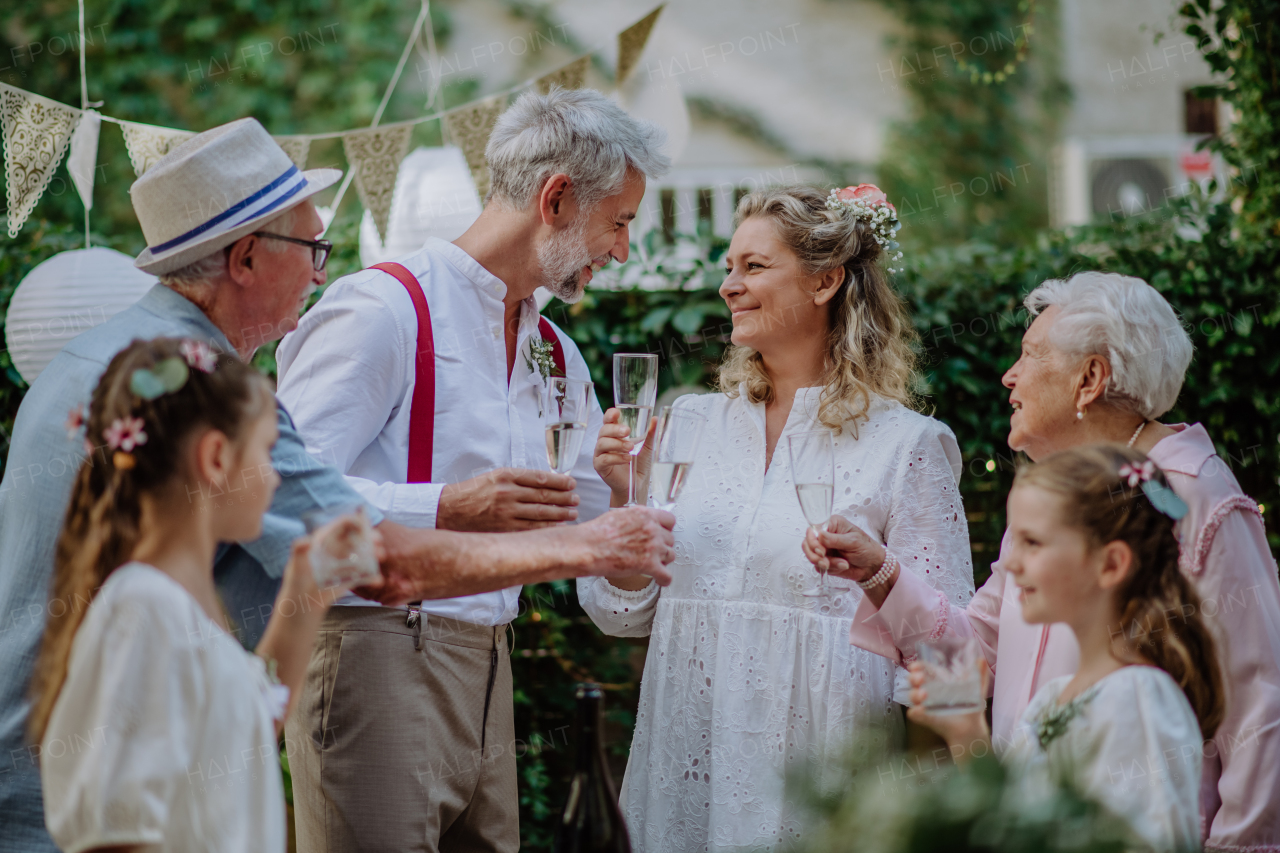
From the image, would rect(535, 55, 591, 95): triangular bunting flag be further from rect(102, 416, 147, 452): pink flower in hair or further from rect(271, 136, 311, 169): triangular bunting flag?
rect(102, 416, 147, 452): pink flower in hair

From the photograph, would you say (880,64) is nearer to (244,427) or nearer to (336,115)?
(336,115)

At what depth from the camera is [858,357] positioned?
118 inches

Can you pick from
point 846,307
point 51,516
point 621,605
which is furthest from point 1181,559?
point 51,516

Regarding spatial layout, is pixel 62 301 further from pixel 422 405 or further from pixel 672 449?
pixel 672 449

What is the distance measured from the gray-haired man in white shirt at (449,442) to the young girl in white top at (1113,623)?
969 millimetres

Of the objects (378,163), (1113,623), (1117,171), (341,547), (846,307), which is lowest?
(1113,623)

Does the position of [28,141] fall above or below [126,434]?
above

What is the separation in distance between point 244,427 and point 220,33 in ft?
31.7

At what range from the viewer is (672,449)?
88.0 inches

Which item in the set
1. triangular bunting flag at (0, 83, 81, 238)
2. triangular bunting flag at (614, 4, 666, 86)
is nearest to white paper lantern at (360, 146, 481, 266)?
triangular bunting flag at (614, 4, 666, 86)

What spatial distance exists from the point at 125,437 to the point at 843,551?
1482 millimetres

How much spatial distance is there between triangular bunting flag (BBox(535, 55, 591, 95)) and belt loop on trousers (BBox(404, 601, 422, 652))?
89.0 inches

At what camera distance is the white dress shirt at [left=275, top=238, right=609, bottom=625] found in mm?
2461

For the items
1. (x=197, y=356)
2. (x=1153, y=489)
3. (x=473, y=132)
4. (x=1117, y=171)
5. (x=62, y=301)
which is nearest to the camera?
(x=197, y=356)
